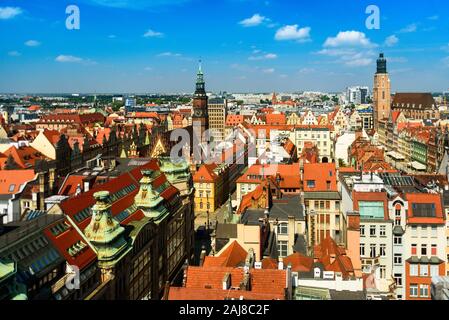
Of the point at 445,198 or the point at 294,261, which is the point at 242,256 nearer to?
the point at 294,261

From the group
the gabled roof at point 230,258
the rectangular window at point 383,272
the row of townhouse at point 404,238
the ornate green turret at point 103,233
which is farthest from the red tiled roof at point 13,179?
the rectangular window at point 383,272

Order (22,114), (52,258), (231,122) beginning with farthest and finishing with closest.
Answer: (22,114)
(231,122)
(52,258)

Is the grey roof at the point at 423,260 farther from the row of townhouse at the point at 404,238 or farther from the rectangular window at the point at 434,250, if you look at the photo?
the rectangular window at the point at 434,250

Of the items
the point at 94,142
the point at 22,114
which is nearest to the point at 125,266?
the point at 94,142

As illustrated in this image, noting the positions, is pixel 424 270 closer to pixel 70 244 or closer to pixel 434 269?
pixel 434 269

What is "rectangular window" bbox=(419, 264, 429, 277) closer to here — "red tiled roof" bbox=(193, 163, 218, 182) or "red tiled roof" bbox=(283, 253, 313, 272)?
"red tiled roof" bbox=(283, 253, 313, 272)

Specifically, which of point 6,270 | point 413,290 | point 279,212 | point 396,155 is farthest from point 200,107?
point 6,270

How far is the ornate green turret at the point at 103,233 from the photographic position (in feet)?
59.1

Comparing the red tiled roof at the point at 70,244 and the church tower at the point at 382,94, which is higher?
the church tower at the point at 382,94

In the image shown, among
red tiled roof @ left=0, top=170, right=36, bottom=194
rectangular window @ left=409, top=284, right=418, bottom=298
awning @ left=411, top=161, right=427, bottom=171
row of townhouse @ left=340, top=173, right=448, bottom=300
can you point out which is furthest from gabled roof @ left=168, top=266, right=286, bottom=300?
awning @ left=411, top=161, right=427, bottom=171

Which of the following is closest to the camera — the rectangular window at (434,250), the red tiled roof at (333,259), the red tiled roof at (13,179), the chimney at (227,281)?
the chimney at (227,281)

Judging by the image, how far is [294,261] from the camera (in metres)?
20.8
